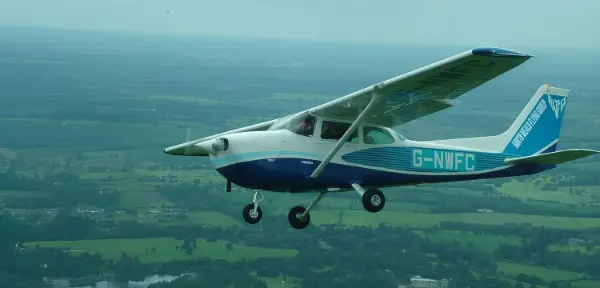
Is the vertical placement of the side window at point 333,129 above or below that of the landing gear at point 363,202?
above

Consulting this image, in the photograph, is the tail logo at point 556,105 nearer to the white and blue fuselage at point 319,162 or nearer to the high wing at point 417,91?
the white and blue fuselage at point 319,162

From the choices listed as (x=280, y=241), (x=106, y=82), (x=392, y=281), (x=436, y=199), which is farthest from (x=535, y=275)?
(x=106, y=82)

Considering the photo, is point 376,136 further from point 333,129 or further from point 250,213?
point 250,213

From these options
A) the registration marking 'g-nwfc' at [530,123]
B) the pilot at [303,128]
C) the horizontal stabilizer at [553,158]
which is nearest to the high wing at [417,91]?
the pilot at [303,128]

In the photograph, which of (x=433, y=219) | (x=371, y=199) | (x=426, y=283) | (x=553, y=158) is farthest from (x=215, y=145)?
(x=433, y=219)

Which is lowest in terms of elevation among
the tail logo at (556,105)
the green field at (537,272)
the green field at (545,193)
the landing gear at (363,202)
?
the green field at (537,272)

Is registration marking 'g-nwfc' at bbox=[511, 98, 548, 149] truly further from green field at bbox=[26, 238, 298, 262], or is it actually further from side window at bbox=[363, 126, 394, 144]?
green field at bbox=[26, 238, 298, 262]
